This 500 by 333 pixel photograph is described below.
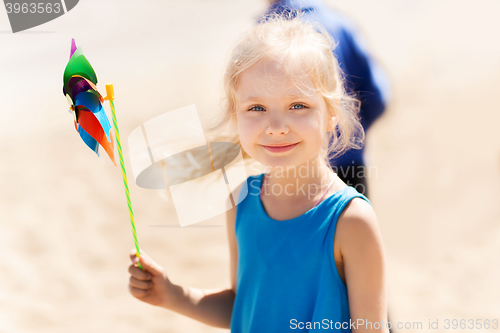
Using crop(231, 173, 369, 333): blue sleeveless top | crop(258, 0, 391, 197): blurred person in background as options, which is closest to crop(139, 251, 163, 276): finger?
crop(231, 173, 369, 333): blue sleeveless top

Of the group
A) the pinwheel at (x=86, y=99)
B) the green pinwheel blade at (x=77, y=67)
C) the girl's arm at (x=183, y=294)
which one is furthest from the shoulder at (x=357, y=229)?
the green pinwheel blade at (x=77, y=67)

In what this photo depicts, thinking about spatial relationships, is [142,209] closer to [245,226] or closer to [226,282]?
[226,282]

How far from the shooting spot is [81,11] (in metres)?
10.4

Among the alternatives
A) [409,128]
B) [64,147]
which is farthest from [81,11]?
[409,128]

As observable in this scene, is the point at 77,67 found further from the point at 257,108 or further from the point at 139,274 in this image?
the point at 139,274

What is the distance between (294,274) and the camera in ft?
3.61

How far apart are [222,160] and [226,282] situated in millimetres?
1691

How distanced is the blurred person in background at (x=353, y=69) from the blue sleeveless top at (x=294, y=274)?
0.38 metres

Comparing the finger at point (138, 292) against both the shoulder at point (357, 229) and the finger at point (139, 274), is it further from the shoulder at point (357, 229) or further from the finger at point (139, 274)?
the shoulder at point (357, 229)

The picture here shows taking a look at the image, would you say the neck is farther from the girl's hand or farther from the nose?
the girl's hand

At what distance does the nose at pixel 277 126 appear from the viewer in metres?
1.03
